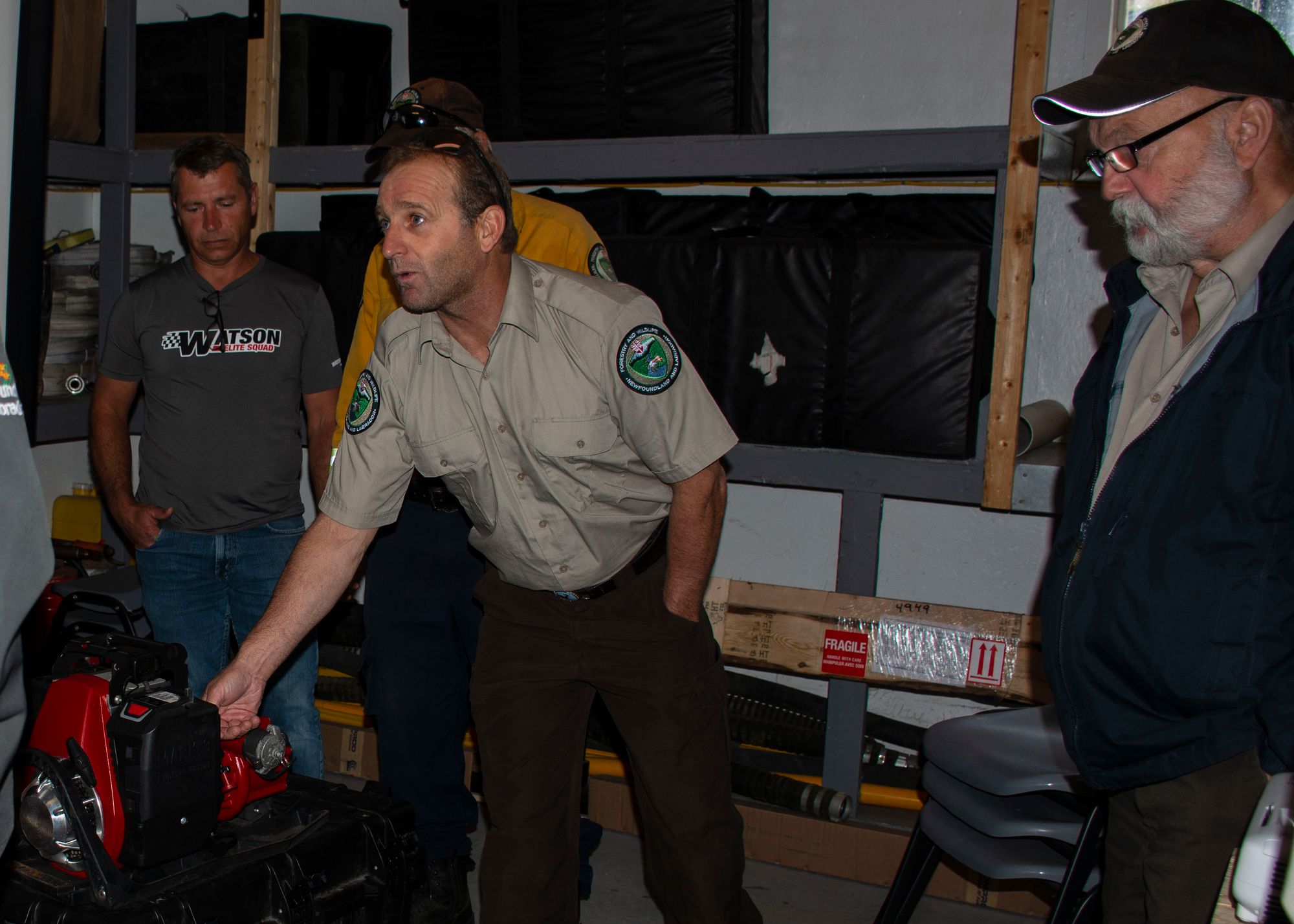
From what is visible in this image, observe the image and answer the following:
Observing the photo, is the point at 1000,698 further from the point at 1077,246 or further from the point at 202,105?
the point at 202,105

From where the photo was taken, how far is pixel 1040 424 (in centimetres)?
296

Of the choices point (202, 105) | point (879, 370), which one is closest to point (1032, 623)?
point (879, 370)

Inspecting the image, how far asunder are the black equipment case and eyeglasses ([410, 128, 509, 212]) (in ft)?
3.69

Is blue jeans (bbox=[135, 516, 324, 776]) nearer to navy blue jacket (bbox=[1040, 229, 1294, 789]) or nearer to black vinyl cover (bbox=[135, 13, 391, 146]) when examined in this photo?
black vinyl cover (bbox=[135, 13, 391, 146])

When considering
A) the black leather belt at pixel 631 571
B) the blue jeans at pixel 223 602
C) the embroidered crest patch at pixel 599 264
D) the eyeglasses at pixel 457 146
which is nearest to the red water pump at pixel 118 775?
the black leather belt at pixel 631 571

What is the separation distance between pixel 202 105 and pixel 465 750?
2.34 m

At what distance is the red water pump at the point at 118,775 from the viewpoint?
1637 millimetres

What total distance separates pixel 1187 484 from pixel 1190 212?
→ 393 mm

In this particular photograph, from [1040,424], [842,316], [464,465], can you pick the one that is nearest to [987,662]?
[1040,424]

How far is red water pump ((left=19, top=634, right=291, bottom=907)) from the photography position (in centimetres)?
164

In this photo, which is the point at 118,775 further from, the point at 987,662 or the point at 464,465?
the point at 987,662

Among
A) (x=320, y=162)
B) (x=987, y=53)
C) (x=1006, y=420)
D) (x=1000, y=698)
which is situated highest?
(x=987, y=53)

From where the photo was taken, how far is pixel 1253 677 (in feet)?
4.55

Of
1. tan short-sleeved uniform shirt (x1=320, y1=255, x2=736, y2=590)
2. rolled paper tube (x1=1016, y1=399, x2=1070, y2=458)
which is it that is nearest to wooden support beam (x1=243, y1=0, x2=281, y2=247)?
tan short-sleeved uniform shirt (x1=320, y1=255, x2=736, y2=590)
